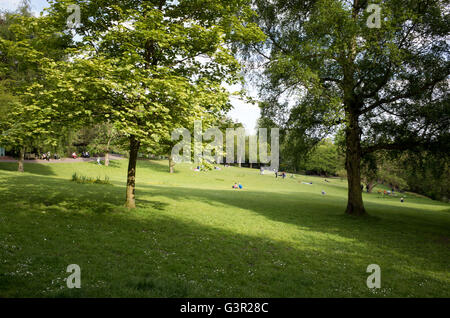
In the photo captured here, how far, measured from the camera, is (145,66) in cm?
1253

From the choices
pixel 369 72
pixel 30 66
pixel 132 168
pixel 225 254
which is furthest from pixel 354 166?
pixel 30 66

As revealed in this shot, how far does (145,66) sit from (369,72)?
12877mm

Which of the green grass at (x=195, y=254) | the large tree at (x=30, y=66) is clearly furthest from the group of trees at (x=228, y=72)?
the green grass at (x=195, y=254)

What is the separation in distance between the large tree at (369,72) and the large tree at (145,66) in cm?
472

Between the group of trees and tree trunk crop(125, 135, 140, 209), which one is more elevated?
the group of trees

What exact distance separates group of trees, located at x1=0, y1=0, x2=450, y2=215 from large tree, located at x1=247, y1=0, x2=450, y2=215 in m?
0.07

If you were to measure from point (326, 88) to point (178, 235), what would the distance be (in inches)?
552

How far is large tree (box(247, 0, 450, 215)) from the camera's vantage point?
46.0ft

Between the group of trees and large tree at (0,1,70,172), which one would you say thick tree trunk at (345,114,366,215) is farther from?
large tree at (0,1,70,172)

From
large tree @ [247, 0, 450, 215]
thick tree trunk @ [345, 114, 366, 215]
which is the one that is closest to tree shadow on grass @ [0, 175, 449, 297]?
thick tree trunk @ [345, 114, 366, 215]

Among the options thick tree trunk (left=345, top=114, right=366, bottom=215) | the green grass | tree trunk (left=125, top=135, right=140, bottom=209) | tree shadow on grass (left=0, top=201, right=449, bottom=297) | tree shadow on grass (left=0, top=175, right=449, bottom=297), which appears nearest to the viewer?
tree shadow on grass (left=0, top=201, right=449, bottom=297)

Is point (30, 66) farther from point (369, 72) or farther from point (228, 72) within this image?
point (369, 72)
